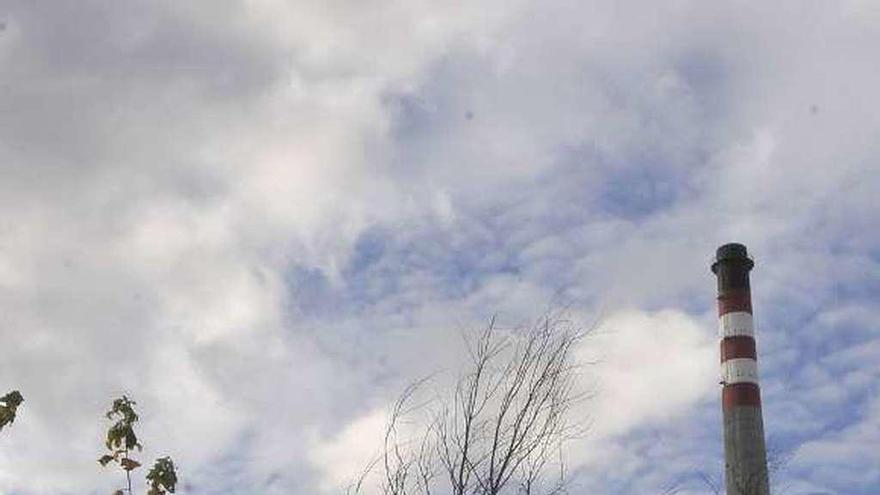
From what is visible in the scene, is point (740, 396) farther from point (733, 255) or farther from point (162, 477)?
point (162, 477)

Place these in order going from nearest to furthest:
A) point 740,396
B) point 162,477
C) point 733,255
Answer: point 162,477, point 740,396, point 733,255

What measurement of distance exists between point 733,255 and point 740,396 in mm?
3428

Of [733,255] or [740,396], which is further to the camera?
[733,255]

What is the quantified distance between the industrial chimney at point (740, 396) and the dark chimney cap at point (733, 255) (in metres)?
0.45

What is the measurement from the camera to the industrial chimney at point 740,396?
21281mm

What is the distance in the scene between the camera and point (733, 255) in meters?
23.8

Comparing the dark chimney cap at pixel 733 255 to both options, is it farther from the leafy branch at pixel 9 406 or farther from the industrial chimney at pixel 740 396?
the leafy branch at pixel 9 406

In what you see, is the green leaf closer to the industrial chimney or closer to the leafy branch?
the leafy branch

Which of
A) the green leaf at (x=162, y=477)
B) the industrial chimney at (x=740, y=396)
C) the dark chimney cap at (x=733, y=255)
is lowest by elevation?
the green leaf at (x=162, y=477)

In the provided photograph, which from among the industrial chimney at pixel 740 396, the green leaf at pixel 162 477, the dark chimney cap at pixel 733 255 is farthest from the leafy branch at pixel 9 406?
the dark chimney cap at pixel 733 255

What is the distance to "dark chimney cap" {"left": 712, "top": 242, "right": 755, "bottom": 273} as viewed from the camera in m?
23.8

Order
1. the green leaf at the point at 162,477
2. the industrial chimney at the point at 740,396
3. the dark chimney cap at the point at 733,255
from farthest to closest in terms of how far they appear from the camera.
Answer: the dark chimney cap at the point at 733,255 → the industrial chimney at the point at 740,396 → the green leaf at the point at 162,477

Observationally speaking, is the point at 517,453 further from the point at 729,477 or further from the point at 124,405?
the point at 729,477

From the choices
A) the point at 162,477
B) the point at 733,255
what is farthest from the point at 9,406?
the point at 733,255
